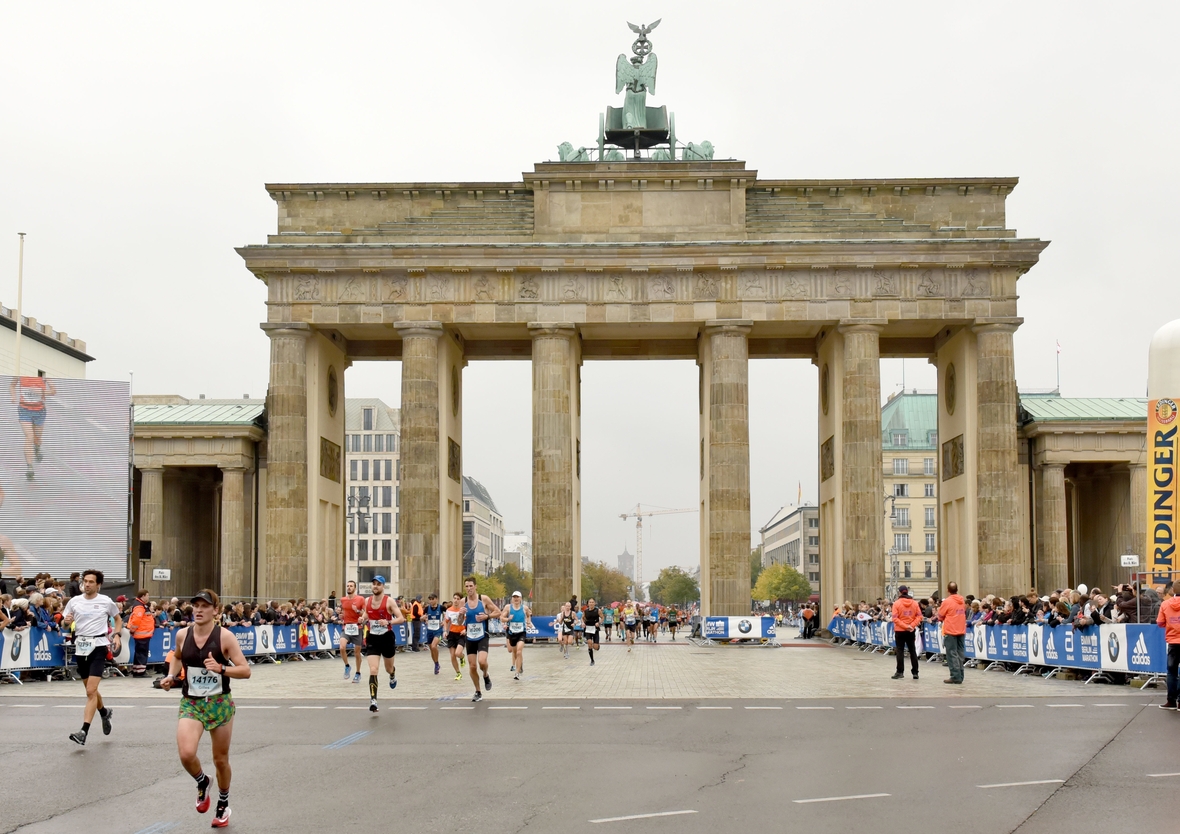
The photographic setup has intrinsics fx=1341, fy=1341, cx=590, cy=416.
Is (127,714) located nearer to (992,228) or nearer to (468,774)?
(468,774)

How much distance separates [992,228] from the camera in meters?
54.1

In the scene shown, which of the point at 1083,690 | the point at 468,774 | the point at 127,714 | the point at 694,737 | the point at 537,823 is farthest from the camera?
the point at 1083,690

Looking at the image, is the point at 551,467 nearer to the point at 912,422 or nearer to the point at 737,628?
the point at 737,628

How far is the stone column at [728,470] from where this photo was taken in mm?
52812

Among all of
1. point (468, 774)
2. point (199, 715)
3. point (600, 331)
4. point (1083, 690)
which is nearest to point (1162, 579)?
point (1083, 690)

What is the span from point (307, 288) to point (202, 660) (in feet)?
146

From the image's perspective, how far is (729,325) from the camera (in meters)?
53.7

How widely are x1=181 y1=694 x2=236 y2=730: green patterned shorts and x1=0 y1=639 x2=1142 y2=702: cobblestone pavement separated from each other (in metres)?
11.8

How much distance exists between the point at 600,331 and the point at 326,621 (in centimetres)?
2014

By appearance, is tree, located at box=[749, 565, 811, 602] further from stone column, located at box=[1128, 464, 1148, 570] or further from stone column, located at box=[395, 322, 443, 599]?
stone column, located at box=[395, 322, 443, 599]

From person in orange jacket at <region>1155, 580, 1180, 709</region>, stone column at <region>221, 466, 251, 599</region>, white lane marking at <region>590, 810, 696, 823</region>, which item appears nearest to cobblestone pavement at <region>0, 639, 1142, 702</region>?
person in orange jacket at <region>1155, 580, 1180, 709</region>

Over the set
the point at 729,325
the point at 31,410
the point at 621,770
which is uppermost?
the point at 729,325

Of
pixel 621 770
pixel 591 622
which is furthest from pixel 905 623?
pixel 621 770

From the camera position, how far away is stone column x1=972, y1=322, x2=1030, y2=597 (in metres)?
51.8
